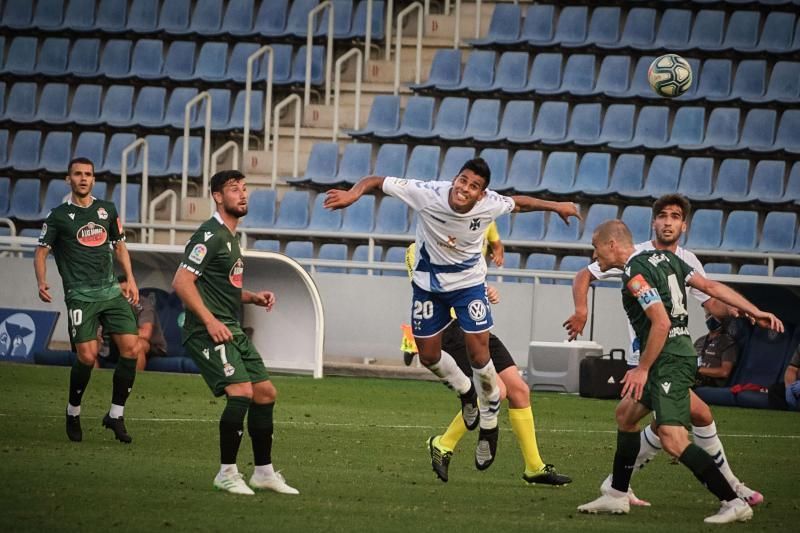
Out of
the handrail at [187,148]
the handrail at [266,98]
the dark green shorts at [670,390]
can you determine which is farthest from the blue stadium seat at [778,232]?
the dark green shorts at [670,390]

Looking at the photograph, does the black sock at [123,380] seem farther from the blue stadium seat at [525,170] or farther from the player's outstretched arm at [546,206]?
the blue stadium seat at [525,170]

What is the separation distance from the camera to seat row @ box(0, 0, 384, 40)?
84.1ft

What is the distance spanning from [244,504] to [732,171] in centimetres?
1551

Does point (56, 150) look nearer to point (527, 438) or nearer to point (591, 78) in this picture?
point (591, 78)

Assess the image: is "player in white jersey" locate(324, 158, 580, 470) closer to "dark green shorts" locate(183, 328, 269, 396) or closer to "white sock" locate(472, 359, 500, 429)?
"white sock" locate(472, 359, 500, 429)

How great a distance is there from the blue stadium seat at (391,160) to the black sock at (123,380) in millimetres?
11437

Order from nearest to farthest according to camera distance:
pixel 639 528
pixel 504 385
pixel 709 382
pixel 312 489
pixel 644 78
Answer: pixel 639 528
pixel 312 489
pixel 504 385
pixel 709 382
pixel 644 78

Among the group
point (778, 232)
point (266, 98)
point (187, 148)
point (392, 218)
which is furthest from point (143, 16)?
point (778, 232)

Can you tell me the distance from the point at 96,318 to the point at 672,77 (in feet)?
Answer: 23.1

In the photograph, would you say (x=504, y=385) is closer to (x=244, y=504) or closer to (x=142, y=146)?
(x=244, y=504)

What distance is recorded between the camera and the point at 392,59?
2544cm

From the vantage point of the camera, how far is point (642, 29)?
23781 mm

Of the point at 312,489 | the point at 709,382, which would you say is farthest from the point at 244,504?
the point at 709,382

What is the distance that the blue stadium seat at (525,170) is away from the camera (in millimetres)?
22109
